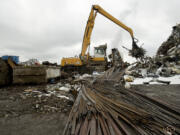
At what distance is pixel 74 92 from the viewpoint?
3.35 meters

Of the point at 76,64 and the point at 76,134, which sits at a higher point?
the point at 76,64

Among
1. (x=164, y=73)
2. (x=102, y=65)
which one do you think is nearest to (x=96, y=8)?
(x=102, y=65)

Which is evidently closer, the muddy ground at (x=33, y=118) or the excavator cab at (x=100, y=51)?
the muddy ground at (x=33, y=118)

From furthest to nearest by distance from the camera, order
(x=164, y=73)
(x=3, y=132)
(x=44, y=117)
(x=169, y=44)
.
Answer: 1. (x=169, y=44)
2. (x=164, y=73)
3. (x=44, y=117)
4. (x=3, y=132)

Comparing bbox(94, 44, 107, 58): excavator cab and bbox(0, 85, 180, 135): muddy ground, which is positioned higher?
bbox(94, 44, 107, 58): excavator cab

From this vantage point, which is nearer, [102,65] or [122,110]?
[122,110]

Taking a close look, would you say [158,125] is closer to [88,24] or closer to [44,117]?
[44,117]

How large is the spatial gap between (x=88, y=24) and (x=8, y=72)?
740 centimetres

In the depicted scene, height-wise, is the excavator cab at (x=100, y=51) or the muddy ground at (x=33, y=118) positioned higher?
the excavator cab at (x=100, y=51)

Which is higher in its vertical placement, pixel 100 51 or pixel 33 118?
pixel 100 51

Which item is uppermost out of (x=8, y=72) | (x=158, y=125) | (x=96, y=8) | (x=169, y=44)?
(x=96, y=8)

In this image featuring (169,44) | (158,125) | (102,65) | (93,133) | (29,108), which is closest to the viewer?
(93,133)

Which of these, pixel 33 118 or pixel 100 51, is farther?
pixel 100 51

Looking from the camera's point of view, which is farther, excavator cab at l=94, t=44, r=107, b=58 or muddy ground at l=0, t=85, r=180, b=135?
excavator cab at l=94, t=44, r=107, b=58
